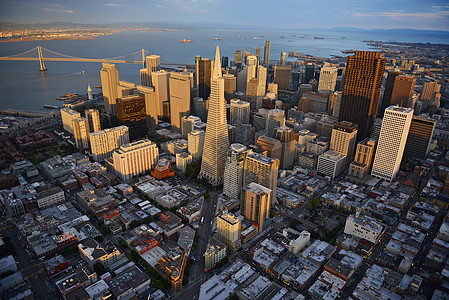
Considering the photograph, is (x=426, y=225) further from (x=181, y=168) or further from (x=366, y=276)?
(x=181, y=168)

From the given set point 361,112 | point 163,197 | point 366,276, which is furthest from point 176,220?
point 361,112

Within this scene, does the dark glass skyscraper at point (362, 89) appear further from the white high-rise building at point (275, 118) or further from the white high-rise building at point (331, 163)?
the white high-rise building at point (275, 118)

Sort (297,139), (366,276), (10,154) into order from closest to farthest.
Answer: (366,276) < (10,154) < (297,139)

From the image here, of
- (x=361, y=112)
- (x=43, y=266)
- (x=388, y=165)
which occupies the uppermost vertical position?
(x=361, y=112)

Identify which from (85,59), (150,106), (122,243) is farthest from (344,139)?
(85,59)

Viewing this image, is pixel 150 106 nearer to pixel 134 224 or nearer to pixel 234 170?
pixel 234 170

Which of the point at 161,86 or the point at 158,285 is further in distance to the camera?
the point at 161,86

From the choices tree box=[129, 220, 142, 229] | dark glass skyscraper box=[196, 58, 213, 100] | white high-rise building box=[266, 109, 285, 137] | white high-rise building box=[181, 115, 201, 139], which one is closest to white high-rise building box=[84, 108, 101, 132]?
white high-rise building box=[181, 115, 201, 139]
